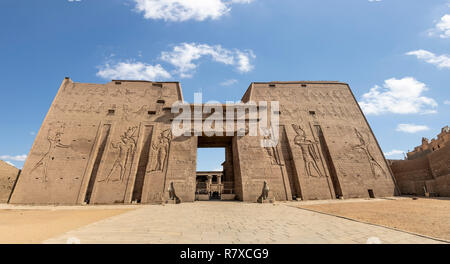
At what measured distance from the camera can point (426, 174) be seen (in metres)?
16.3

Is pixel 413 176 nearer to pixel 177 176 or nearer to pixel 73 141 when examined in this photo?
pixel 177 176

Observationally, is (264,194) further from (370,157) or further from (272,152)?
(370,157)

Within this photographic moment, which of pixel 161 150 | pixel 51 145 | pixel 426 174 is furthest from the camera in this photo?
pixel 426 174

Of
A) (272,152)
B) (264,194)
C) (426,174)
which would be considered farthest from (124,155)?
(426,174)

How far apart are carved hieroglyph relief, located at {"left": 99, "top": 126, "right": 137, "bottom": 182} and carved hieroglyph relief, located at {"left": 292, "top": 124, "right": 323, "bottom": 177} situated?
15694mm

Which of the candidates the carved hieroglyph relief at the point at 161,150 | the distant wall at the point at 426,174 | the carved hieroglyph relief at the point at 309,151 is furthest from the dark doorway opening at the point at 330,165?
the carved hieroglyph relief at the point at 161,150

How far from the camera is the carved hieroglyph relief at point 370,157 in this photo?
17078 mm

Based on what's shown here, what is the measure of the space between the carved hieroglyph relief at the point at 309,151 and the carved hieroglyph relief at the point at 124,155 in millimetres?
15694

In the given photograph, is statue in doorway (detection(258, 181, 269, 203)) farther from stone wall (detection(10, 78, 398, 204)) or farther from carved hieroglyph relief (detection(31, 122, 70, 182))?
carved hieroglyph relief (detection(31, 122, 70, 182))

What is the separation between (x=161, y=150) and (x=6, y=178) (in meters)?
13.2

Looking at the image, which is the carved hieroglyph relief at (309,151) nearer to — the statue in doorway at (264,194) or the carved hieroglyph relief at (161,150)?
the statue in doorway at (264,194)

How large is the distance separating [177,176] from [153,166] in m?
2.42

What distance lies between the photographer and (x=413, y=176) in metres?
17.4
